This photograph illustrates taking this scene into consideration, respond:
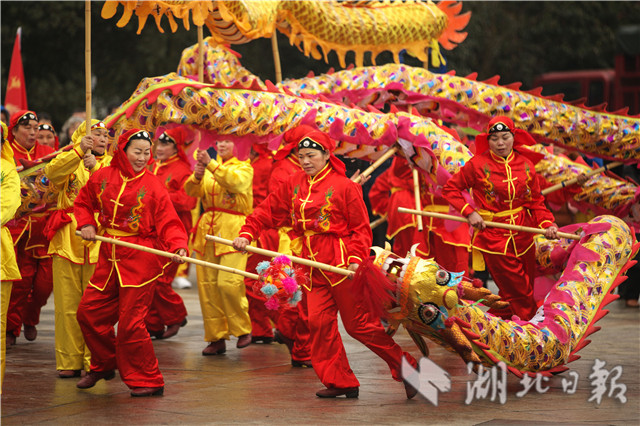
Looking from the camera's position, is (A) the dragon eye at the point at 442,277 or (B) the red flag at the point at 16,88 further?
(B) the red flag at the point at 16,88

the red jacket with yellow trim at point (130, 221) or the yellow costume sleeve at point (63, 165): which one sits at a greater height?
the yellow costume sleeve at point (63, 165)

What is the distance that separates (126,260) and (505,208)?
2754mm

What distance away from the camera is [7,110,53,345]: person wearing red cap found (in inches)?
295

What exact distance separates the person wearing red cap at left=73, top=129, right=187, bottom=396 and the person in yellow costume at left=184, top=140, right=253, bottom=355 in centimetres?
142

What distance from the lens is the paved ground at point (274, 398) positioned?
5.41m

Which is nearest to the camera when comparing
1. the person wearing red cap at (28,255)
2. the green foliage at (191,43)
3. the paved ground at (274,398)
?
the paved ground at (274,398)

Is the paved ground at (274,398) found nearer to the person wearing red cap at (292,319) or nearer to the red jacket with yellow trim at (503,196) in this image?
the person wearing red cap at (292,319)

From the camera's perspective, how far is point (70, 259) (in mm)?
6793

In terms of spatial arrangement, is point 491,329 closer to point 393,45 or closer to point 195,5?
point 195,5

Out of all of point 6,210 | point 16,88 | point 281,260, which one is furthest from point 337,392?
A: point 16,88

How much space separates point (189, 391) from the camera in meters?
6.19

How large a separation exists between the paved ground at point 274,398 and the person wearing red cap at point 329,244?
220mm

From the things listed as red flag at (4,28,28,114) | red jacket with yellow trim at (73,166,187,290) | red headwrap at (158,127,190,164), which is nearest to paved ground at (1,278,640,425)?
red jacket with yellow trim at (73,166,187,290)

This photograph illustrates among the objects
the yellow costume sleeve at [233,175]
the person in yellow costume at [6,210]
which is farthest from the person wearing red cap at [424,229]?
the person in yellow costume at [6,210]
